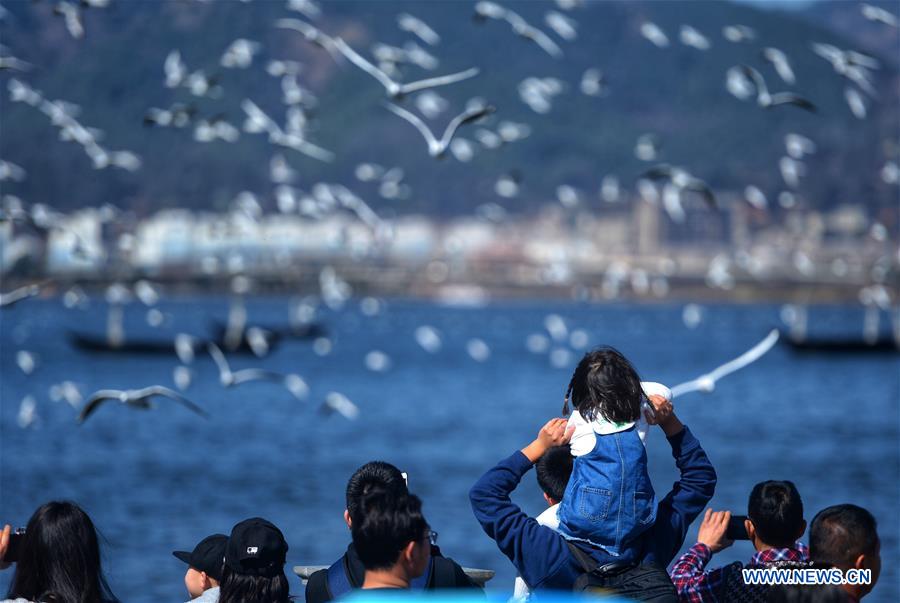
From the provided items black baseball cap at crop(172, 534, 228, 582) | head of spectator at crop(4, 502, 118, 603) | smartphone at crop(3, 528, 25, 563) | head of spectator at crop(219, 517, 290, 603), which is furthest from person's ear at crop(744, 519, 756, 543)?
smartphone at crop(3, 528, 25, 563)

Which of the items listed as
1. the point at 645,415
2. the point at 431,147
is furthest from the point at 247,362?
the point at 645,415

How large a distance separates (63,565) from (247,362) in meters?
90.9

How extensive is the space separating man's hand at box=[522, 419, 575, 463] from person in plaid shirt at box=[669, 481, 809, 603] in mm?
558

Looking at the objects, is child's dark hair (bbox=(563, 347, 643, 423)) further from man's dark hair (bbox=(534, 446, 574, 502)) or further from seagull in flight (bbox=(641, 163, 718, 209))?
seagull in flight (bbox=(641, 163, 718, 209))

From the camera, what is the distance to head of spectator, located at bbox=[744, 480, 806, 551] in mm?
5582

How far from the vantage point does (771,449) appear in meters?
44.9

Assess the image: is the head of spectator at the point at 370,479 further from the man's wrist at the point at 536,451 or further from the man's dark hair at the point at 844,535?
the man's dark hair at the point at 844,535

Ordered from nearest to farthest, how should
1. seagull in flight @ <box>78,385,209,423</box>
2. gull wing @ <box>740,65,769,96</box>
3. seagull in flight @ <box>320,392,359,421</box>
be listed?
1. seagull in flight @ <box>78,385,209,423</box>
2. gull wing @ <box>740,65,769,96</box>
3. seagull in flight @ <box>320,392,359,421</box>

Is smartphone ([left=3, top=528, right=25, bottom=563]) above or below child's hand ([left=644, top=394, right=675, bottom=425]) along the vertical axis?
below

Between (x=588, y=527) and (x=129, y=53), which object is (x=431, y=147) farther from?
(x=129, y=53)

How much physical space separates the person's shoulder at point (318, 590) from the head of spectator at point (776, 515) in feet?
4.77

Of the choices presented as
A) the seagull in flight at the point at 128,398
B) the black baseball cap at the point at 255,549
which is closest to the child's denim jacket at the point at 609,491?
the black baseball cap at the point at 255,549

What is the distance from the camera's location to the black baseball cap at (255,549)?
5422 millimetres

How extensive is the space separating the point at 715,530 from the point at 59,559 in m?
2.21
